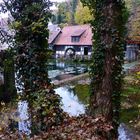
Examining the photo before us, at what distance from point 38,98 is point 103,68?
2332 mm

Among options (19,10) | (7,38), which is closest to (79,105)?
(7,38)

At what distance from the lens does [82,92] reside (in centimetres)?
2870

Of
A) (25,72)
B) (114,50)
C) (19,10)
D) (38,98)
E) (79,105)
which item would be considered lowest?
(79,105)

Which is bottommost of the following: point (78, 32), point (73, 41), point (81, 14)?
point (73, 41)

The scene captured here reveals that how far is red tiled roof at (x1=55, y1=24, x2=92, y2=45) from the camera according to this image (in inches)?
2340

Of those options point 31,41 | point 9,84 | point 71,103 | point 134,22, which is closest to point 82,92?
point 71,103

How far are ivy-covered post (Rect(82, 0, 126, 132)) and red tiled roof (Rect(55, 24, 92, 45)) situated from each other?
47376mm

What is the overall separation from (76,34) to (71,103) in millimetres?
37548

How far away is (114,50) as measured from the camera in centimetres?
1056

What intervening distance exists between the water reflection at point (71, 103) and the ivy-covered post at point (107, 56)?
933 cm

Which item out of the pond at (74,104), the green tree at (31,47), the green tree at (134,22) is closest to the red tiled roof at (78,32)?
the green tree at (134,22)

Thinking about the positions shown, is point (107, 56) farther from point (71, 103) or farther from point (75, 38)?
point (75, 38)

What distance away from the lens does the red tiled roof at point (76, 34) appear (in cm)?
5944

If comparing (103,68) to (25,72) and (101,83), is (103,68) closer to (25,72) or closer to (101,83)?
(101,83)
